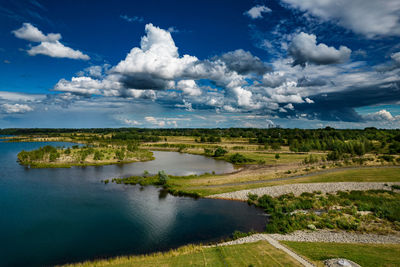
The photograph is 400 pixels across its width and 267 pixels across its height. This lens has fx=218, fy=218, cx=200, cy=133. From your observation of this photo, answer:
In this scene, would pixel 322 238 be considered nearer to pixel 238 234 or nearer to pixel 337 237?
pixel 337 237

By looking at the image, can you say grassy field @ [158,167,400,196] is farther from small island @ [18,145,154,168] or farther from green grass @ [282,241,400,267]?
small island @ [18,145,154,168]

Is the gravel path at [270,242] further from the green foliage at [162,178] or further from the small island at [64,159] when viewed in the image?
the small island at [64,159]

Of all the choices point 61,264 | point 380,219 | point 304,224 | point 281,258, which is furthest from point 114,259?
point 380,219

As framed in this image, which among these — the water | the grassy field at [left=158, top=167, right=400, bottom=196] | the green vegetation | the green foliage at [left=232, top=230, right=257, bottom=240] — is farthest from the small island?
the green foliage at [left=232, top=230, right=257, bottom=240]

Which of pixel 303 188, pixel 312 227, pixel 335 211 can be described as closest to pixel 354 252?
pixel 312 227

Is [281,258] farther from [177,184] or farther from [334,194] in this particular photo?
[177,184]

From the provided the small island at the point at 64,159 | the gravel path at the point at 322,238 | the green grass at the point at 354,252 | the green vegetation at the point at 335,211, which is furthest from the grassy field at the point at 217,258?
the small island at the point at 64,159
